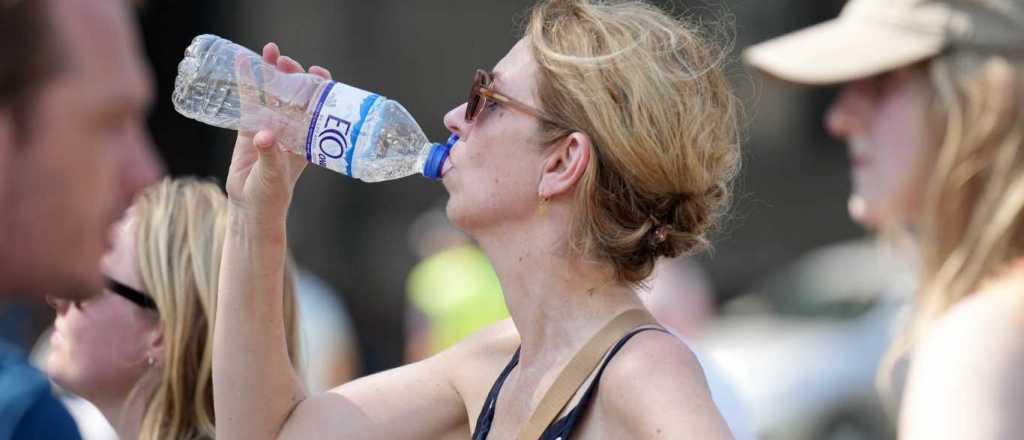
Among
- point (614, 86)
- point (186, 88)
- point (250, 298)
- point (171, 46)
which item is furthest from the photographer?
point (171, 46)

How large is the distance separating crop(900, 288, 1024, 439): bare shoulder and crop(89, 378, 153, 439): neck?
1.79 metres

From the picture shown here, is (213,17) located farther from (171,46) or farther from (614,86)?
(614,86)

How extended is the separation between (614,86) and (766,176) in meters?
11.2

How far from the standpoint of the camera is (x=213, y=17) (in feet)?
44.2

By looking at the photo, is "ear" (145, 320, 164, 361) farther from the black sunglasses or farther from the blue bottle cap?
the blue bottle cap

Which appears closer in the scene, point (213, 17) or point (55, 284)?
point (55, 284)

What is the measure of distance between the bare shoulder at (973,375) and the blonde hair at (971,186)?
11 cm

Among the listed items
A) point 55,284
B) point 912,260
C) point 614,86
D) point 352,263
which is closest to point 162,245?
point 614,86

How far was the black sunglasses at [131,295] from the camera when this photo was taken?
353 cm

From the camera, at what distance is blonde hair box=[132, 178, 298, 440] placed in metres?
3.47

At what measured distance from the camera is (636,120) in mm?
2773

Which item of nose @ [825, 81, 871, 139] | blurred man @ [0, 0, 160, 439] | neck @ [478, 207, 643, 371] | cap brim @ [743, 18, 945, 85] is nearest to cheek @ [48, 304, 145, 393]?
neck @ [478, 207, 643, 371]

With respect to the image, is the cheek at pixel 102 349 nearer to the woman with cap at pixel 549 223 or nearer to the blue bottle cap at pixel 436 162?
the woman with cap at pixel 549 223

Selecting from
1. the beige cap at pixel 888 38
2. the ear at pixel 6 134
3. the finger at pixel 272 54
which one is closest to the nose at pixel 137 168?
the ear at pixel 6 134
